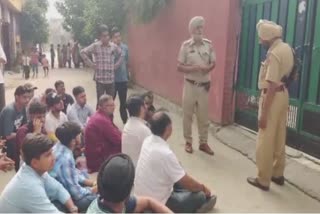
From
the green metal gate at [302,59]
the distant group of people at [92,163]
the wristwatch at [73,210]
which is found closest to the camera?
the distant group of people at [92,163]

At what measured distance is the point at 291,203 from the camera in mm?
4199

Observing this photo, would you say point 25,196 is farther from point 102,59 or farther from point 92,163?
point 102,59

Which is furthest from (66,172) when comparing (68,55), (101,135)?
(68,55)

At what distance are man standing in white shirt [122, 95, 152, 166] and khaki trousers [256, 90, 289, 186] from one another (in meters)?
1.24

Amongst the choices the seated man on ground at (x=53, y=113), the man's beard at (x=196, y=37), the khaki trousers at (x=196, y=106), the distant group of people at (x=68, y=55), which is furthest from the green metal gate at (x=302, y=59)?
the distant group of people at (x=68, y=55)

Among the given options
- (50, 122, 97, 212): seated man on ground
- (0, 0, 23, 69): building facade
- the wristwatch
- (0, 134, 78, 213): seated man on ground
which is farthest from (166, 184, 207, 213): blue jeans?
(0, 0, 23, 69): building facade

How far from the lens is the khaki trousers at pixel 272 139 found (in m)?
4.35

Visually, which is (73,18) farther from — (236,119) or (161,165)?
(161,165)

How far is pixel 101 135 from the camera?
4562 mm

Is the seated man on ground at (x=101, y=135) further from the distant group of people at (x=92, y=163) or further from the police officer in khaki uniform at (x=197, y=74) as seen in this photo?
the police officer in khaki uniform at (x=197, y=74)

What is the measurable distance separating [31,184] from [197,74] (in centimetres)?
351

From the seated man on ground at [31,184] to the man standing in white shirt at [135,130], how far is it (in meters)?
1.40

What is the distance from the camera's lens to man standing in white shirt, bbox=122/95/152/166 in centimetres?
403

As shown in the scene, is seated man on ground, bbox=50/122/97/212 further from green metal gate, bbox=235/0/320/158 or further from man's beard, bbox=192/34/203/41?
green metal gate, bbox=235/0/320/158
